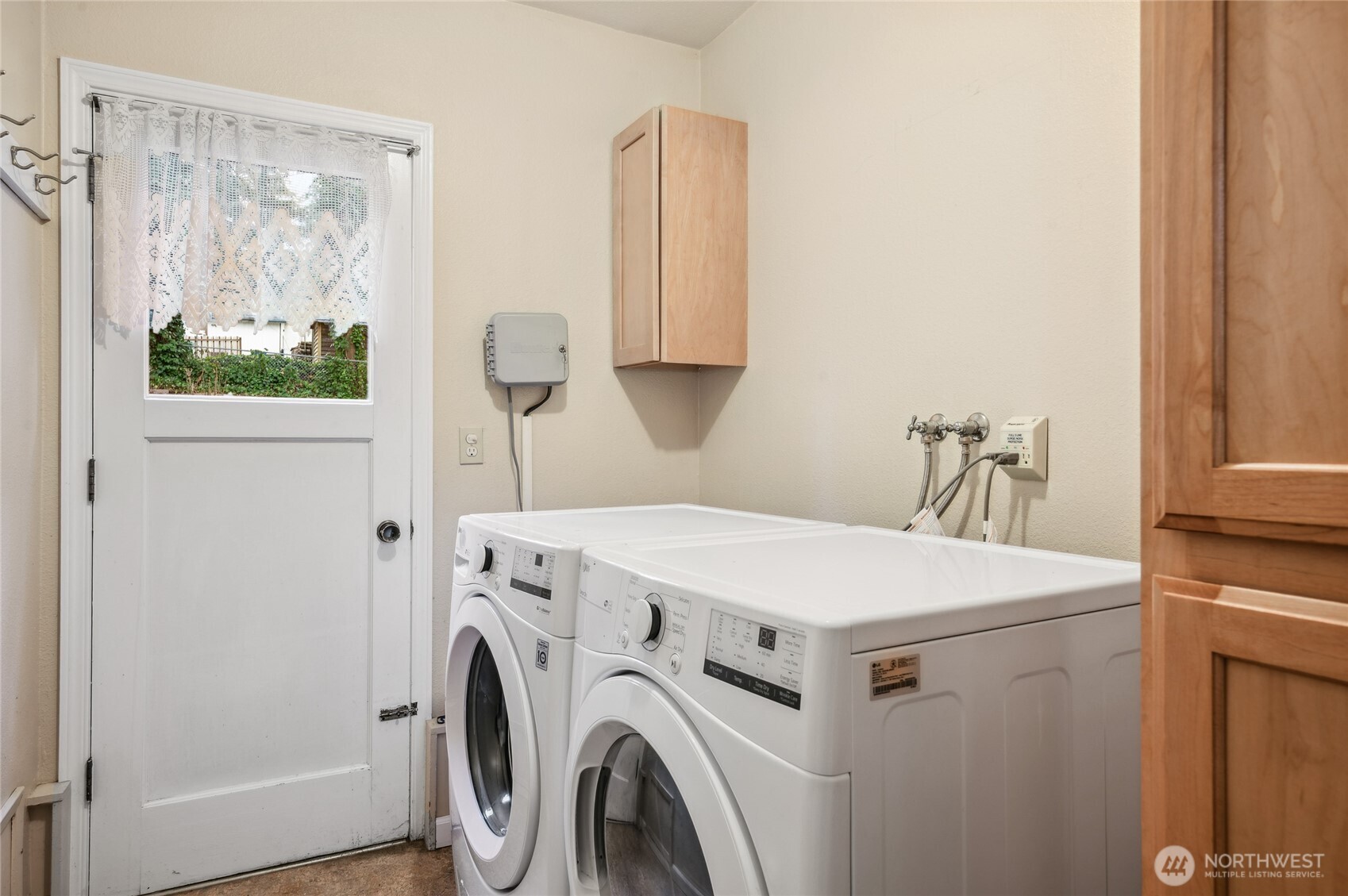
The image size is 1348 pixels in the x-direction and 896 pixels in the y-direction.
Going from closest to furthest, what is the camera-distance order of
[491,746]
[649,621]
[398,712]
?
[649,621] → [491,746] → [398,712]

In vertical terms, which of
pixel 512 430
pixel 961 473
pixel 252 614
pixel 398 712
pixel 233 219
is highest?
pixel 233 219

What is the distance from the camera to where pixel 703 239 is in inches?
90.1

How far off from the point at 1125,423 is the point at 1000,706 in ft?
2.35

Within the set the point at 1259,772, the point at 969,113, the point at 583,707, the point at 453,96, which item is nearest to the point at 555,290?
the point at 453,96

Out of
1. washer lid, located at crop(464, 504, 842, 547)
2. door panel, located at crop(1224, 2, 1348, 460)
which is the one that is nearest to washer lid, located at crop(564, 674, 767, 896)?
washer lid, located at crop(464, 504, 842, 547)

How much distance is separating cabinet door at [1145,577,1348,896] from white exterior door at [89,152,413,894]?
196 cm

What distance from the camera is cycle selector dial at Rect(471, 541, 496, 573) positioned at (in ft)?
5.18

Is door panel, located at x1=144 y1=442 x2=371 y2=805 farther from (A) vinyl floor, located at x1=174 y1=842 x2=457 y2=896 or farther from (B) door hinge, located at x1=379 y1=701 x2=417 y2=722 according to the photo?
(A) vinyl floor, located at x1=174 y1=842 x2=457 y2=896

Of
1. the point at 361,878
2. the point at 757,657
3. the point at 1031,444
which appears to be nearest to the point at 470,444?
the point at 361,878

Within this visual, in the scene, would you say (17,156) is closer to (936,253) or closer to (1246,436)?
(936,253)

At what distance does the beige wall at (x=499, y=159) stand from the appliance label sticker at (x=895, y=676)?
5.67 ft

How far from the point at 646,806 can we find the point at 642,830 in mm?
45

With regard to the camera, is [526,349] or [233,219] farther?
[526,349]

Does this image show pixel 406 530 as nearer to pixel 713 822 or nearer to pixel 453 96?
pixel 453 96
